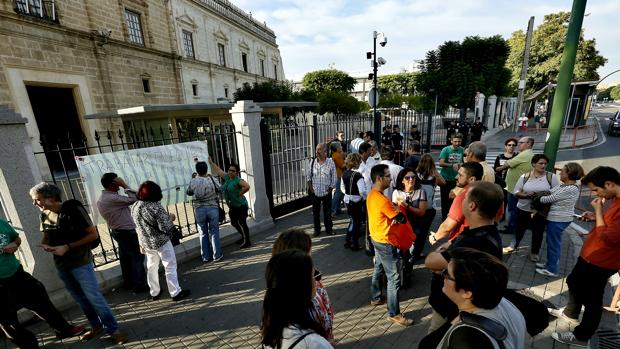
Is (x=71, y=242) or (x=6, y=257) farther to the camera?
(x=71, y=242)

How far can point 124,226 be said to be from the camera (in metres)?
3.94

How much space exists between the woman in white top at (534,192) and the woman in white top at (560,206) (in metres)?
0.21

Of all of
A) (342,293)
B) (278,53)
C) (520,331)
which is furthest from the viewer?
(278,53)

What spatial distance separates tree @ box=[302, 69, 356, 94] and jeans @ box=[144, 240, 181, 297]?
50627 millimetres

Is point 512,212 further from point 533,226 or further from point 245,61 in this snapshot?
point 245,61

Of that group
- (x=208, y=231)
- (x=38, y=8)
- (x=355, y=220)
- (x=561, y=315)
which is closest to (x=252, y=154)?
(x=208, y=231)

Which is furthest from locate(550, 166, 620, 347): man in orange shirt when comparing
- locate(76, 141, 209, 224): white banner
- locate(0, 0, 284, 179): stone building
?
locate(0, 0, 284, 179): stone building

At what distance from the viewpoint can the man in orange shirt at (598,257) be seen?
2576 mm

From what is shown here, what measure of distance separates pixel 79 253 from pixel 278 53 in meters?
44.7

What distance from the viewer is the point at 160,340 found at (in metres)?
3.31

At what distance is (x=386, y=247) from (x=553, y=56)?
42.7 m

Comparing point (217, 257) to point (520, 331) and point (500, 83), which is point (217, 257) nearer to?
point (520, 331)

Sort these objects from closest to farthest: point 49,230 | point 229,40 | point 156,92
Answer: point 49,230
point 156,92
point 229,40

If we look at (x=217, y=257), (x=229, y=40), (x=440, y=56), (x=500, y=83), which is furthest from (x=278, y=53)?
(x=217, y=257)
